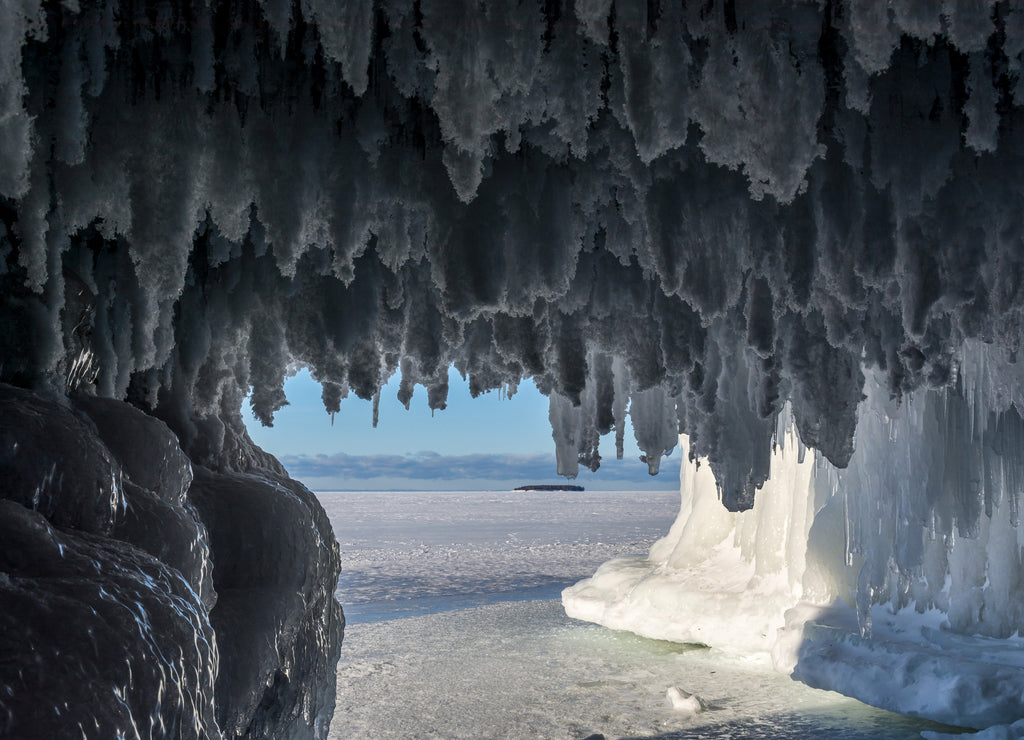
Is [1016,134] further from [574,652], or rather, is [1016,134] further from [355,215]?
[574,652]

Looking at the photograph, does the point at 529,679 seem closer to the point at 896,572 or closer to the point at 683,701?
the point at 683,701

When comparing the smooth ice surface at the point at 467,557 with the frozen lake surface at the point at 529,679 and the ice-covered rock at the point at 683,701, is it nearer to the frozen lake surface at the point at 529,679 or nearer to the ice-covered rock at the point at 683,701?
the frozen lake surface at the point at 529,679

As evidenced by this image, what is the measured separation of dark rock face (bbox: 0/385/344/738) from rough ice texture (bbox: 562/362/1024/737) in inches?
163

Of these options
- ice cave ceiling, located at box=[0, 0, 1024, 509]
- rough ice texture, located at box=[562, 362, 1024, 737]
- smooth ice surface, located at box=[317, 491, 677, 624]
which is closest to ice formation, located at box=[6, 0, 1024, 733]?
ice cave ceiling, located at box=[0, 0, 1024, 509]

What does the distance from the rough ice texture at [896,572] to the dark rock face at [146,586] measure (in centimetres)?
414

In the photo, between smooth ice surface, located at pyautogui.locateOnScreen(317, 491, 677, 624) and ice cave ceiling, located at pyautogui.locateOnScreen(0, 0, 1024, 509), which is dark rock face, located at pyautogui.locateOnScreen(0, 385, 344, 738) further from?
smooth ice surface, located at pyautogui.locateOnScreen(317, 491, 677, 624)

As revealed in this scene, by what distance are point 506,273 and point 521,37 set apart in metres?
1.37

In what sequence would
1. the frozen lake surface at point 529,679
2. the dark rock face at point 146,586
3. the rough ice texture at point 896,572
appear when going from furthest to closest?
1. the frozen lake surface at point 529,679
2. the rough ice texture at point 896,572
3. the dark rock face at point 146,586

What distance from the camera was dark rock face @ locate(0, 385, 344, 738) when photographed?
234 cm

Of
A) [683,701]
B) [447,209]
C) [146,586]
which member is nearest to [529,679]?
[683,701]

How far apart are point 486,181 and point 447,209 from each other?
216 mm

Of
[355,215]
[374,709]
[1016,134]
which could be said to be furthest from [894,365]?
[374,709]

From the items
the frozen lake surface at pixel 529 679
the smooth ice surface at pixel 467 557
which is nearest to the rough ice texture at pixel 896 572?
the frozen lake surface at pixel 529 679

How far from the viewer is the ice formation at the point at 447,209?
2.77 meters
